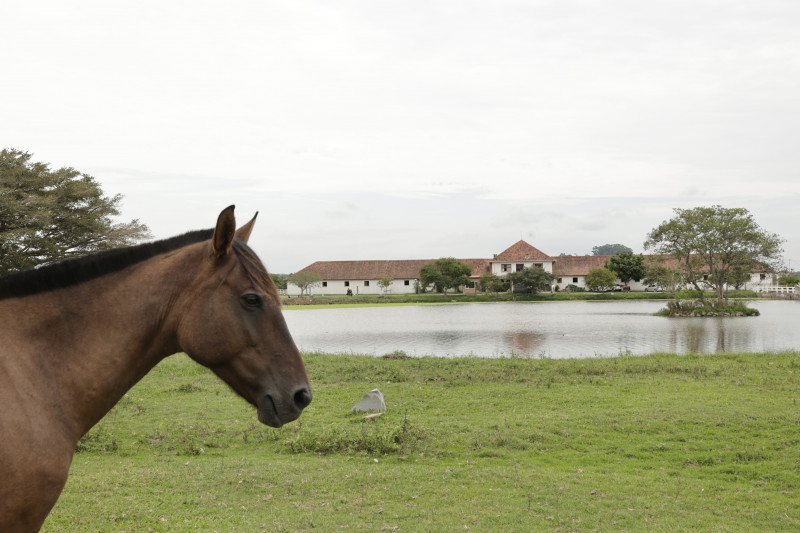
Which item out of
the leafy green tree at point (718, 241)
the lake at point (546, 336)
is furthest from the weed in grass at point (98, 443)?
the leafy green tree at point (718, 241)

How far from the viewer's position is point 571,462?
25.3ft

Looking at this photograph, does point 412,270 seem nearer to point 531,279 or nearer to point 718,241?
point 531,279

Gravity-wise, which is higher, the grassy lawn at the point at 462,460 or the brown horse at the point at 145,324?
the brown horse at the point at 145,324

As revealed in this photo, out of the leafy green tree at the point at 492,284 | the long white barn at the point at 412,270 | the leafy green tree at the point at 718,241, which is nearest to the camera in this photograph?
the leafy green tree at the point at 718,241

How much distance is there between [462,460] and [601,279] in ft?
225

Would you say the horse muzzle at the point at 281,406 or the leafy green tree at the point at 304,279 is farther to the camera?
the leafy green tree at the point at 304,279

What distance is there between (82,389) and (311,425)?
7.85 metres

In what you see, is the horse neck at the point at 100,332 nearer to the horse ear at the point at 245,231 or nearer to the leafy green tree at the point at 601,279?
the horse ear at the point at 245,231

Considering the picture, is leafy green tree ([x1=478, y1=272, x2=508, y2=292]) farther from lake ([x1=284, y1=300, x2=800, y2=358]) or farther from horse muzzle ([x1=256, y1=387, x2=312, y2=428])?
horse muzzle ([x1=256, y1=387, x2=312, y2=428])

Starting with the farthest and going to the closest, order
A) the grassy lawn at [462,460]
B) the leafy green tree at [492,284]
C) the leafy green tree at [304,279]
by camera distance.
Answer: the leafy green tree at [304,279] → the leafy green tree at [492,284] → the grassy lawn at [462,460]

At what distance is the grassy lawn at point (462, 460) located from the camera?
226 inches

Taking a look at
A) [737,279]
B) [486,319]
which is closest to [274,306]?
[486,319]

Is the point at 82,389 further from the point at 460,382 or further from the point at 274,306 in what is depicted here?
the point at 460,382

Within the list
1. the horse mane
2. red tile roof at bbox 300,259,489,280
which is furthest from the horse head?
red tile roof at bbox 300,259,489,280
